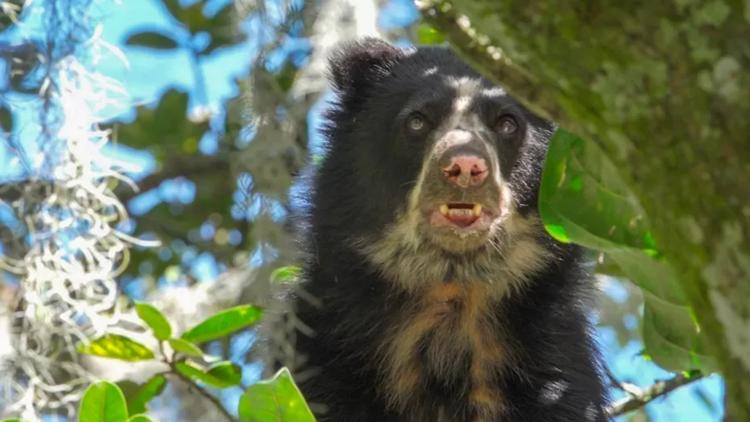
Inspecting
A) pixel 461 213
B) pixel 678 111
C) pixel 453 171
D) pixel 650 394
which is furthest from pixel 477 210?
pixel 678 111

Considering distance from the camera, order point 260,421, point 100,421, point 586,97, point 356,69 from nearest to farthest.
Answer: point 586,97 → point 260,421 → point 100,421 → point 356,69

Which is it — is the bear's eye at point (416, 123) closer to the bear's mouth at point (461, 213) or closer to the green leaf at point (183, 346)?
the bear's mouth at point (461, 213)

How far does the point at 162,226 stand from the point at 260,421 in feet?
12.7

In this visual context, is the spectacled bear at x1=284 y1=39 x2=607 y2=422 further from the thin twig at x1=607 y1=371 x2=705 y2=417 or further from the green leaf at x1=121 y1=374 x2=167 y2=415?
the green leaf at x1=121 y1=374 x2=167 y2=415

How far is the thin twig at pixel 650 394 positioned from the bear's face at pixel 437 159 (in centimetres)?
58

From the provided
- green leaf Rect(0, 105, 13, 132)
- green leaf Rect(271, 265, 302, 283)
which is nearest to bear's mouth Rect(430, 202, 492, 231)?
green leaf Rect(271, 265, 302, 283)

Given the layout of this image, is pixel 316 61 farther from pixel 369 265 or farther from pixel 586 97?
pixel 586 97

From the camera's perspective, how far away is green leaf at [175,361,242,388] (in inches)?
158

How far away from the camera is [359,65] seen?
5.25 metres

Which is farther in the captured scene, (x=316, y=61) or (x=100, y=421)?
(x=316, y=61)

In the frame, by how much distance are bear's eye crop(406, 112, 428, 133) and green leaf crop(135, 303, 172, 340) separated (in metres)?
1.18

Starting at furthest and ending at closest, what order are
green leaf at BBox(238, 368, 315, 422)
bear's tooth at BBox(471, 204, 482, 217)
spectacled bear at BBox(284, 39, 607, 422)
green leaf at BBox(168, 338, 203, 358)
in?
1. spectacled bear at BBox(284, 39, 607, 422)
2. bear's tooth at BBox(471, 204, 482, 217)
3. green leaf at BBox(168, 338, 203, 358)
4. green leaf at BBox(238, 368, 315, 422)

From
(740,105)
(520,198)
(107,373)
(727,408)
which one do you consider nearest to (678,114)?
(740,105)

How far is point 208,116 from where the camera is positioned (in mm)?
7012
